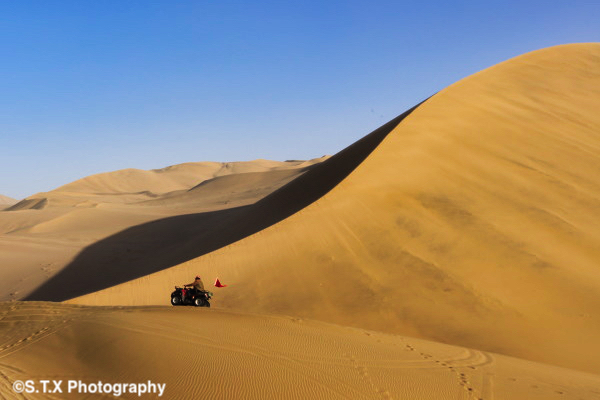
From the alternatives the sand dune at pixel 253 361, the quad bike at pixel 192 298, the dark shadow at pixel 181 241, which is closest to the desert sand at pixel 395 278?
the sand dune at pixel 253 361

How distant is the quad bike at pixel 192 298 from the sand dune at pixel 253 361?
2336 millimetres

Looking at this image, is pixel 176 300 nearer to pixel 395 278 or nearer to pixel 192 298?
Answer: pixel 192 298

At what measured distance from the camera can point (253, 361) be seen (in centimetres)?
530

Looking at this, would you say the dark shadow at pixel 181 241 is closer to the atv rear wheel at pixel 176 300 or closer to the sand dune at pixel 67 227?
the sand dune at pixel 67 227

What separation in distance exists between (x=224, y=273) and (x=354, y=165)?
5.48 metres

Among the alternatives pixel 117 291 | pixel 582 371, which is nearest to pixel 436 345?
pixel 582 371

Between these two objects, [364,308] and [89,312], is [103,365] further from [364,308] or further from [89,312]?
[364,308]

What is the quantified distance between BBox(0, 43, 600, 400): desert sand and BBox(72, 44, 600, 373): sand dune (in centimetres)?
4

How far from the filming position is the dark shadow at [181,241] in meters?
15.1

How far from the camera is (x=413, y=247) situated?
11273 millimetres

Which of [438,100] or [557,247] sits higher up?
[438,100]

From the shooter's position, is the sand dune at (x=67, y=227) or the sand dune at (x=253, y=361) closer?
the sand dune at (x=253, y=361)

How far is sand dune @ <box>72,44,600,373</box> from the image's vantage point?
884cm

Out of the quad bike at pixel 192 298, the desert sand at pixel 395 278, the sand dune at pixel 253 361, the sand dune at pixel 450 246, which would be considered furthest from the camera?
the quad bike at pixel 192 298
